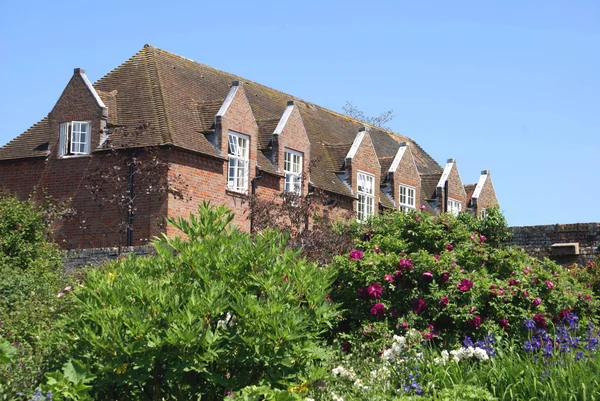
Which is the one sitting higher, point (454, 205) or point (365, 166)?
point (365, 166)

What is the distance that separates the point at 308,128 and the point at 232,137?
8.47 meters

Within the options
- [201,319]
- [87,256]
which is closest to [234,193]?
[87,256]

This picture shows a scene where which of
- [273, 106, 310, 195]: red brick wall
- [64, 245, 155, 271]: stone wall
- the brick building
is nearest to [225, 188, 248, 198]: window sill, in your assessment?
the brick building

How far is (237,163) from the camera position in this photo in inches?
1148

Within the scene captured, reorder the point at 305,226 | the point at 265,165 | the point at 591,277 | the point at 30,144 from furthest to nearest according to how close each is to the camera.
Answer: the point at 265,165 → the point at 30,144 → the point at 305,226 → the point at 591,277

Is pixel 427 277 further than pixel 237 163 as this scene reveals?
No

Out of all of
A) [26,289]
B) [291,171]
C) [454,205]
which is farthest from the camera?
[454,205]

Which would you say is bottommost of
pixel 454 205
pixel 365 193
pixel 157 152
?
pixel 157 152

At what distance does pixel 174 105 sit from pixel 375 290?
58.6ft

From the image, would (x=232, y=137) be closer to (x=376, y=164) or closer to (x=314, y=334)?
(x=376, y=164)

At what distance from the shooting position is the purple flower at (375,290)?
12008mm

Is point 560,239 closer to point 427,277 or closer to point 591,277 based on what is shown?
point 591,277

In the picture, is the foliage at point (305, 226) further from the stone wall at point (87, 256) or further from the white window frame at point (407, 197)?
the white window frame at point (407, 197)

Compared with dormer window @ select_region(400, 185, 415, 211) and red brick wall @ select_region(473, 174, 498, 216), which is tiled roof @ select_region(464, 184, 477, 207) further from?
dormer window @ select_region(400, 185, 415, 211)
